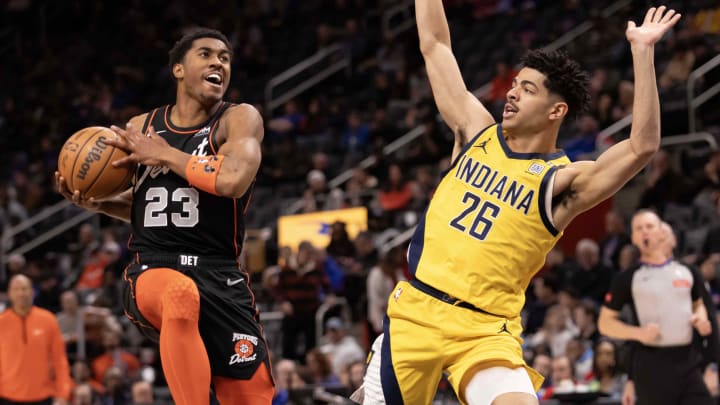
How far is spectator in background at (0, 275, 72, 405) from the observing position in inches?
404

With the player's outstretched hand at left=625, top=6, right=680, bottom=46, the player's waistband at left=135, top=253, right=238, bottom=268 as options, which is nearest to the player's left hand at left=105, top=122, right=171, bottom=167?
the player's waistband at left=135, top=253, right=238, bottom=268

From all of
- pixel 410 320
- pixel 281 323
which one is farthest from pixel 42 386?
pixel 410 320

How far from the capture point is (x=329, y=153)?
17.8m

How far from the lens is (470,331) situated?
4766mm

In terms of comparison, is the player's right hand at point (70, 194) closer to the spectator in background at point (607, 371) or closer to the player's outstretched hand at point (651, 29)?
the player's outstretched hand at point (651, 29)

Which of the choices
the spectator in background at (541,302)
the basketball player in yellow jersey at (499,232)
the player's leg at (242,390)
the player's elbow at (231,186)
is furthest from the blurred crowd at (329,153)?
the player's elbow at (231,186)

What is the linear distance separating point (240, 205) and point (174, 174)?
0.35 metres

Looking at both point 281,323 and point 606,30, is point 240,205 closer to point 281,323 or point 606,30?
point 281,323

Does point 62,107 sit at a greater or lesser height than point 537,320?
greater

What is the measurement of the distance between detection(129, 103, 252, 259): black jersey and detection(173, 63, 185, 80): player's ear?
0.26 m

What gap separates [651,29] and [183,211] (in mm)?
2208

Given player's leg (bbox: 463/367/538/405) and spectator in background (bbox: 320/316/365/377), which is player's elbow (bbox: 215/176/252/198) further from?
spectator in background (bbox: 320/316/365/377)

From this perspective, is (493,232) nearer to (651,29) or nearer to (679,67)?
(651,29)

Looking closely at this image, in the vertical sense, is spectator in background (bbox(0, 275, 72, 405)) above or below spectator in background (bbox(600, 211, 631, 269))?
below
